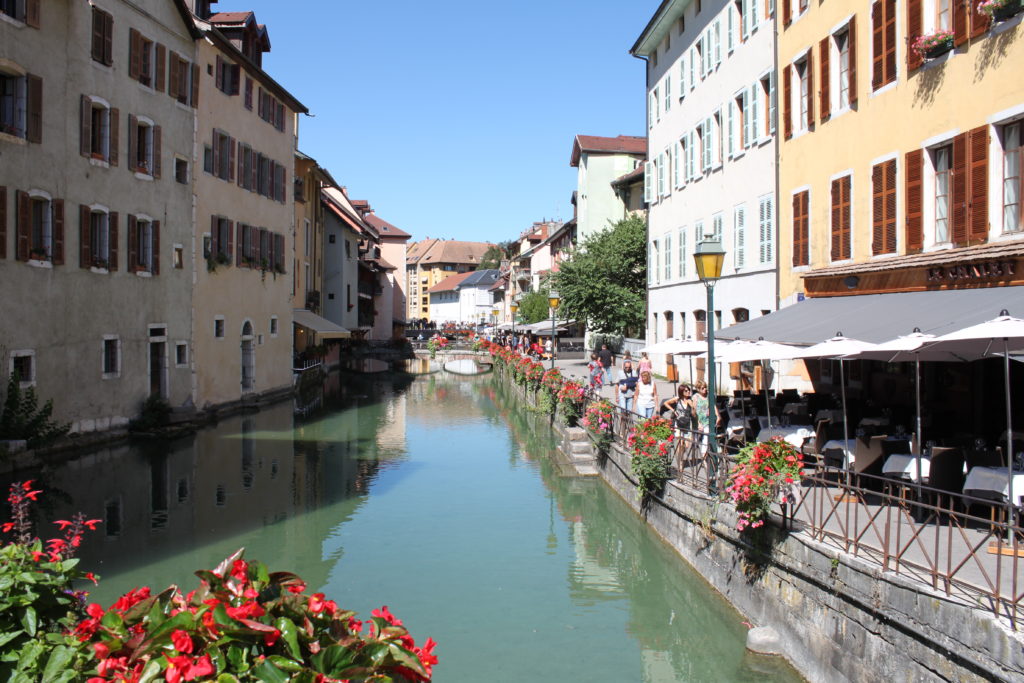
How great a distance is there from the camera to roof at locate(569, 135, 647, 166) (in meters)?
56.2

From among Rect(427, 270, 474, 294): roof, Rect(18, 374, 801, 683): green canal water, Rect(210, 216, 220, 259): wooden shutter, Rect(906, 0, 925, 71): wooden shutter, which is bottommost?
Rect(18, 374, 801, 683): green canal water

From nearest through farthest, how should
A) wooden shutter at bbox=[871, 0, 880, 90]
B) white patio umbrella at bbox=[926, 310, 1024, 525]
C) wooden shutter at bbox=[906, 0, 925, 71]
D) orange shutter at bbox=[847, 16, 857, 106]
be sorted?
white patio umbrella at bbox=[926, 310, 1024, 525]
wooden shutter at bbox=[906, 0, 925, 71]
wooden shutter at bbox=[871, 0, 880, 90]
orange shutter at bbox=[847, 16, 857, 106]

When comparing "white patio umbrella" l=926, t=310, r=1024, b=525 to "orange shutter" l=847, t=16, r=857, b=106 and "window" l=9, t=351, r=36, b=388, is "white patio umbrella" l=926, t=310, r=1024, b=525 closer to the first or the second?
"orange shutter" l=847, t=16, r=857, b=106

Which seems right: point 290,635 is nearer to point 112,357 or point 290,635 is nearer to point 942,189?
point 942,189

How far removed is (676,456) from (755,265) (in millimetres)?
10426

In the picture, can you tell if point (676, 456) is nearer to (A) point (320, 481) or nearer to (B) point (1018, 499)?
(B) point (1018, 499)

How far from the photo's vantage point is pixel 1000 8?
470 inches

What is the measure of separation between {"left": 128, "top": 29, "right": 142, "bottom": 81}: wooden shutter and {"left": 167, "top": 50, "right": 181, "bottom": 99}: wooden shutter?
167 cm

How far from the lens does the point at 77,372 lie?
2120 cm

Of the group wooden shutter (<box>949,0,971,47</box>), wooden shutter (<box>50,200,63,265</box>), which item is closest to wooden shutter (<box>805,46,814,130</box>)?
wooden shutter (<box>949,0,971,47</box>)

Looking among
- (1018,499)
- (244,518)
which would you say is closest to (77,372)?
(244,518)

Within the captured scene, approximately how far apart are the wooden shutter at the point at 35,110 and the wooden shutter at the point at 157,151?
518 centimetres

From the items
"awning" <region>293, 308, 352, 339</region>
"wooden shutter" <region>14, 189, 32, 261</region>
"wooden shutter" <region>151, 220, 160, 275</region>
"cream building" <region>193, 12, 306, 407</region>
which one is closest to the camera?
"wooden shutter" <region>14, 189, 32, 261</region>

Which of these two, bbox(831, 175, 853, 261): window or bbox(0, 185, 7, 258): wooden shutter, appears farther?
bbox(0, 185, 7, 258): wooden shutter
